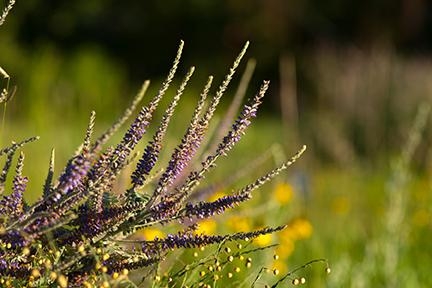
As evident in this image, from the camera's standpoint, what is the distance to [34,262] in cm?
200

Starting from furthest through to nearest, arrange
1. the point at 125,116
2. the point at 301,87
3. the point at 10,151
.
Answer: the point at 301,87, the point at 10,151, the point at 125,116

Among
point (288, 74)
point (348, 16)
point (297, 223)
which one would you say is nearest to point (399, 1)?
point (348, 16)

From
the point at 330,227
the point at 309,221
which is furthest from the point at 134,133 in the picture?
the point at 330,227

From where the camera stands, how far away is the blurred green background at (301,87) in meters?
5.80

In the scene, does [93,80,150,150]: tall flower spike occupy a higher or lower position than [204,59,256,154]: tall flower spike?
lower

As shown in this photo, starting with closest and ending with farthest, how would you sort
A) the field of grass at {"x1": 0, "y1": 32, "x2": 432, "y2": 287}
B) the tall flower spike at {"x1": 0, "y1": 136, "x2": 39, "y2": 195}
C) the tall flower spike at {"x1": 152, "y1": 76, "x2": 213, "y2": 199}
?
the tall flower spike at {"x1": 0, "y1": 136, "x2": 39, "y2": 195} → the tall flower spike at {"x1": 152, "y1": 76, "x2": 213, "y2": 199} → the field of grass at {"x1": 0, "y1": 32, "x2": 432, "y2": 287}

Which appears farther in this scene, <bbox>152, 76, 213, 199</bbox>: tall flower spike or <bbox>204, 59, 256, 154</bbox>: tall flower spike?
<bbox>204, 59, 256, 154</bbox>: tall flower spike

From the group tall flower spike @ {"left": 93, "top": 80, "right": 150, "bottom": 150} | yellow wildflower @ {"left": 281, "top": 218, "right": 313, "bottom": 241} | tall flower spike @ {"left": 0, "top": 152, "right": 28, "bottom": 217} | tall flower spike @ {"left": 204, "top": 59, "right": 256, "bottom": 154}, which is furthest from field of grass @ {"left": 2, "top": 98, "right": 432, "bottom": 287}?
tall flower spike @ {"left": 93, "top": 80, "right": 150, "bottom": 150}

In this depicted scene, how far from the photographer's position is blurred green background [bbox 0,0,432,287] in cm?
580

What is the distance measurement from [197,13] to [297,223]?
2257 cm

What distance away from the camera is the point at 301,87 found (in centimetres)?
2203

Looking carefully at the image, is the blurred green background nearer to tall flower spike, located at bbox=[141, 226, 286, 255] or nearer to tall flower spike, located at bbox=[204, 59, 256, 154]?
tall flower spike, located at bbox=[204, 59, 256, 154]

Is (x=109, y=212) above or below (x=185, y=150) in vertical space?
below

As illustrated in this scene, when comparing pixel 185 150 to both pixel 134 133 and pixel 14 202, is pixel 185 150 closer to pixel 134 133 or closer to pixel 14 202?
pixel 134 133
